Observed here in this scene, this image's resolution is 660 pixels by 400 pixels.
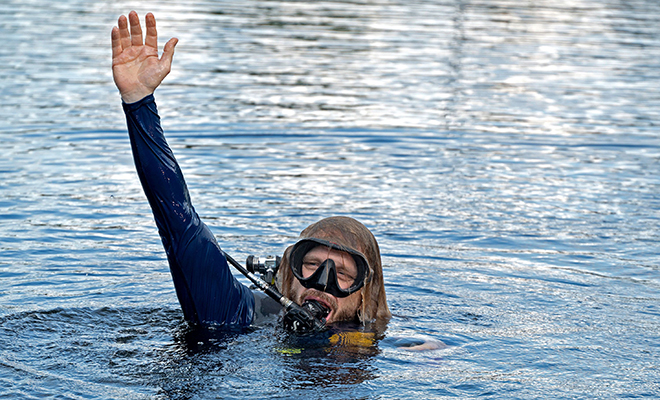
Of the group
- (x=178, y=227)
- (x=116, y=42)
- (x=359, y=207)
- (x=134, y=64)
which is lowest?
(x=359, y=207)

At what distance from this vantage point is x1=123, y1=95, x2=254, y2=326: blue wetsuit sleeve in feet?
13.9

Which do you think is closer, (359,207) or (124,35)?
(124,35)

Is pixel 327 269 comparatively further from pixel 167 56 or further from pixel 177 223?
pixel 167 56

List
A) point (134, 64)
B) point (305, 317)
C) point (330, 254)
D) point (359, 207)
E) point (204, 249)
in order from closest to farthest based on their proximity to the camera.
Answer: point (134, 64) < point (204, 249) < point (305, 317) < point (330, 254) < point (359, 207)

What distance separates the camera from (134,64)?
4242mm

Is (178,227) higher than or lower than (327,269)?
higher

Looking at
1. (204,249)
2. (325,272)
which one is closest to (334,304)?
(325,272)

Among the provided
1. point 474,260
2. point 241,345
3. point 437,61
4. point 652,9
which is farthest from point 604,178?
point 652,9

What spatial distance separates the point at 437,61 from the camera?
19469 millimetres

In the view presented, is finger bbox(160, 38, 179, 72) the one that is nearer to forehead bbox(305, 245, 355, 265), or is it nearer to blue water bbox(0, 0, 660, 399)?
forehead bbox(305, 245, 355, 265)

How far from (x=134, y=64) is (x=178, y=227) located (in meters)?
0.80

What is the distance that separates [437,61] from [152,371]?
15.7 metres

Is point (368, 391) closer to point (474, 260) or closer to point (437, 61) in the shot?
point (474, 260)

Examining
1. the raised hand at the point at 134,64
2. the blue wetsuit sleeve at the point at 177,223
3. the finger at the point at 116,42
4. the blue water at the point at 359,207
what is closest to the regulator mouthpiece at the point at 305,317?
the blue water at the point at 359,207
